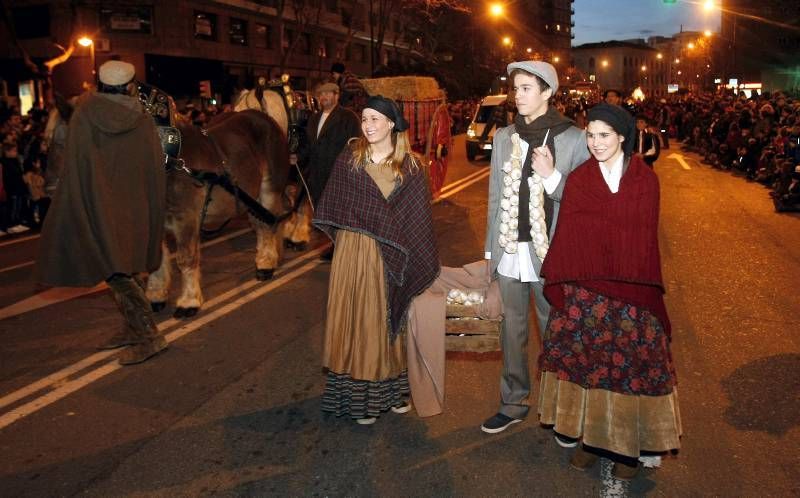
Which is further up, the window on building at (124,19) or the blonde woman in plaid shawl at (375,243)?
the window on building at (124,19)

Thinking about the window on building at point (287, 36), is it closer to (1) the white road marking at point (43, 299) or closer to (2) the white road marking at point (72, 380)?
(1) the white road marking at point (43, 299)

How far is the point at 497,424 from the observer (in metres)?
4.52

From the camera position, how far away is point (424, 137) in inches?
531

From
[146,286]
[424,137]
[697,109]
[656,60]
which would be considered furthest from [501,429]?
[656,60]

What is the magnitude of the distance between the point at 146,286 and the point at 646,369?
Answer: 16.3 ft

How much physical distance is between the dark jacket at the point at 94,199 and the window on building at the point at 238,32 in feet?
111

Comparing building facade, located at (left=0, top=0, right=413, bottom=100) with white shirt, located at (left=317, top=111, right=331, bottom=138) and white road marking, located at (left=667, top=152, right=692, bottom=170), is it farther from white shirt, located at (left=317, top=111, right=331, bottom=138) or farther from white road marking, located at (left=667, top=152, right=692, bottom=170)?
white shirt, located at (left=317, top=111, right=331, bottom=138)

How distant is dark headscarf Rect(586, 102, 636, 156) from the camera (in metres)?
3.62

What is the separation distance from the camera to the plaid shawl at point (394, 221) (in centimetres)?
433

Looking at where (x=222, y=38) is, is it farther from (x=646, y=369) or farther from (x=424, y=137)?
(x=646, y=369)

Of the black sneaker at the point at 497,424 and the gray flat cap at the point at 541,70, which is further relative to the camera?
the black sneaker at the point at 497,424

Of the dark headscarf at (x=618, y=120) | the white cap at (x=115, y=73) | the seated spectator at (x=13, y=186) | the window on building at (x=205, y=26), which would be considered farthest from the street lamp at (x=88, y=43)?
the dark headscarf at (x=618, y=120)

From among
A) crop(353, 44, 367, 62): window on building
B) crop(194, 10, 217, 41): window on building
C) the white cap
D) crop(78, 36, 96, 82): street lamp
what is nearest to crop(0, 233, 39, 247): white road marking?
the white cap

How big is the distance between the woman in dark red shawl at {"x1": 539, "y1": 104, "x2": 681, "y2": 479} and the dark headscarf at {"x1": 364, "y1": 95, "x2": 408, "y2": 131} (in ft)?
3.61
